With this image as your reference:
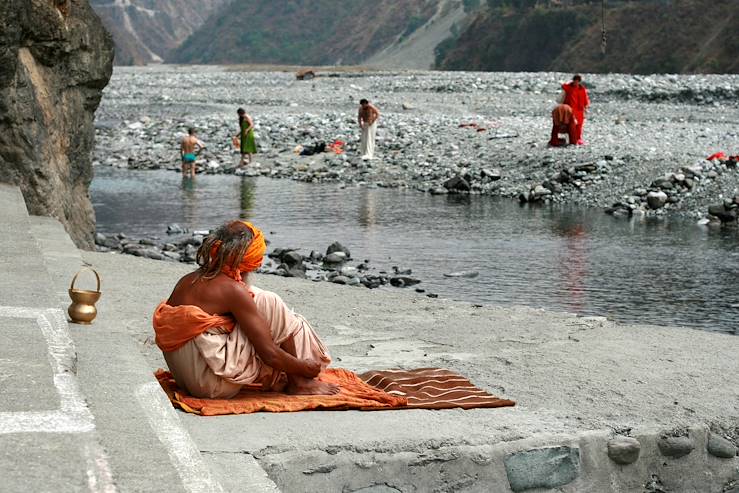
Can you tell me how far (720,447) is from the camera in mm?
5305

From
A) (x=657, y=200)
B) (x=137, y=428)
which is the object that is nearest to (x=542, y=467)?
(x=137, y=428)

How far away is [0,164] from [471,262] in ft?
16.4

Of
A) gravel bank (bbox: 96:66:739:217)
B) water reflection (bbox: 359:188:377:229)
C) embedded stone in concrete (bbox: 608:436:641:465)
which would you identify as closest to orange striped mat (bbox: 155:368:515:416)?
embedded stone in concrete (bbox: 608:436:641:465)

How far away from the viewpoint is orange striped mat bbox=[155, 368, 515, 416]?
4.97 m

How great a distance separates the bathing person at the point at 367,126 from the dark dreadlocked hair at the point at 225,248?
16777mm

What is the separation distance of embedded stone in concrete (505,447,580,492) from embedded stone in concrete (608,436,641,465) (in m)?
0.19

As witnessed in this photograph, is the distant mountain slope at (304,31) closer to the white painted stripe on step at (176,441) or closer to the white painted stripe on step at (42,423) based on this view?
the white painted stripe on step at (176,441)

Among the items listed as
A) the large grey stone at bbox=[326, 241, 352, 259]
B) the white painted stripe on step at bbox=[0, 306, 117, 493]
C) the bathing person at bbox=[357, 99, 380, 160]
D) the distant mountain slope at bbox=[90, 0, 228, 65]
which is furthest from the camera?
the distant mountain slope at bbox=[90, 0, 228, 65]

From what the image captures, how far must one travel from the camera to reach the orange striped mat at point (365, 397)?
16.3ft

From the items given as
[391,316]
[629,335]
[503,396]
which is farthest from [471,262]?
[503,396]

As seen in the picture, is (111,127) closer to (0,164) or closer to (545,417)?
(0,164)

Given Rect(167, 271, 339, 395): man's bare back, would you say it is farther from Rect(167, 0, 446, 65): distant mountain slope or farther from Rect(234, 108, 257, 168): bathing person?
Rect(167, 0, 446, 65): distant mountain slope

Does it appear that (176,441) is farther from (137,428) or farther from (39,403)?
(39,403)

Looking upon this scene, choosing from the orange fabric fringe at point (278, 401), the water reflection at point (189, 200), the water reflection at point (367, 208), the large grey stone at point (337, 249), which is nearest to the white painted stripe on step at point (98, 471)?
the orange fabric fringe at point (278, 401)
